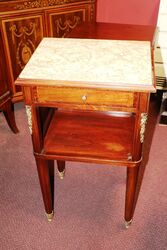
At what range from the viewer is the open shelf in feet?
4.70

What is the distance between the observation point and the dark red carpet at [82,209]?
1.65 meters

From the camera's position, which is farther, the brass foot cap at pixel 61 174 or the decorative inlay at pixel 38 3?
the decorative inlay at pixel 38 3

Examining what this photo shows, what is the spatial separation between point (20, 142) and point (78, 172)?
22.8 inches

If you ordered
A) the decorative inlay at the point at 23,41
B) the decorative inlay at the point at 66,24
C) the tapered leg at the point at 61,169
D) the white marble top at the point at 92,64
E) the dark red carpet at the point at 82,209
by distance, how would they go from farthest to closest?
the decorative inlay at the point at 66,24
the decorative inlay at the point at 23,41
the tapered leg at the point at 61,169
the dark red carpet at the point at 82,209
the white marble top at the point at 92,64

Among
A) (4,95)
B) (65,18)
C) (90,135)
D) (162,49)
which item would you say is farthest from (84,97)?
(162,49)

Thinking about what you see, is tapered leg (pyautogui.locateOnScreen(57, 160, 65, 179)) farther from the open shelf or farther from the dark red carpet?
the open shelf

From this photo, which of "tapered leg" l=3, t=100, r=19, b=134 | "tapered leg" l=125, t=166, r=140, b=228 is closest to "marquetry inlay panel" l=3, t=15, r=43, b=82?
"tapered leg" l=3, t=100, r=19, b=134

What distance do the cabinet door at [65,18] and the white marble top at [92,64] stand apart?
864 mm

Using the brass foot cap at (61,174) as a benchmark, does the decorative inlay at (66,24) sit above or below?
above

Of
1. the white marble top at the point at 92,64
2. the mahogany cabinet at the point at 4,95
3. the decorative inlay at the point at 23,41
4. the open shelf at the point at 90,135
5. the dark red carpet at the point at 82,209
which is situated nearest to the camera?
the white marble top at the point at 92,64

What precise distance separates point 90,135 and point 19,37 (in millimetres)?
1193

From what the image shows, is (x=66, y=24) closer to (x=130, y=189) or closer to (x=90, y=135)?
(x=90, y=135)

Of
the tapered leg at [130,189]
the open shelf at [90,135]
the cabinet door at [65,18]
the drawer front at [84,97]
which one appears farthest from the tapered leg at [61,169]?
the cabinet door at [65,18]

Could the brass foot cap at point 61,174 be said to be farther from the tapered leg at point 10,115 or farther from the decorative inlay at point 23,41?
the decorative inlay at point 23,41
